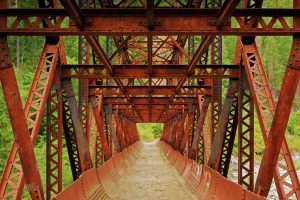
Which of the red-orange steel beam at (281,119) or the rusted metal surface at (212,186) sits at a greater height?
the red-orange steel beam at (281,119)

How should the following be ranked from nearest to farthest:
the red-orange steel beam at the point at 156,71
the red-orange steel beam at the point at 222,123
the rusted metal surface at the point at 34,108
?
the rusted metal surface at the point at 34,108 → the red-orange steel beam at the point at 222,123 → the red-orange steel beam at the point at 156,71

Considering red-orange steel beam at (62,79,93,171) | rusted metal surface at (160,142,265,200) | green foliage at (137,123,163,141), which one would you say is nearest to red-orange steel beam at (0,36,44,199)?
rusted metal surface at (160,142,265,200)

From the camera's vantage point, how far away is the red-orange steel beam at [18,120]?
26.5ft

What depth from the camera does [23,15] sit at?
27.7ft

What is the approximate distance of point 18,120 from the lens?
8297 mm

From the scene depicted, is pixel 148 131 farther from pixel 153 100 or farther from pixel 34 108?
pixel 34 108

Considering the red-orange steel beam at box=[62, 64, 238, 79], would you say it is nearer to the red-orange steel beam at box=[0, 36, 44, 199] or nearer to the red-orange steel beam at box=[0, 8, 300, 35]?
the red-orange steel beam at box=[0, 8, 300, 35]

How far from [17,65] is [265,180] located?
58778 millimetres

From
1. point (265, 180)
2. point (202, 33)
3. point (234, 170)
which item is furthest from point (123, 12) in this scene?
point (234, 170)

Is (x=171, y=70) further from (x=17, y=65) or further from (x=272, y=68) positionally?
(x=272, y=68)

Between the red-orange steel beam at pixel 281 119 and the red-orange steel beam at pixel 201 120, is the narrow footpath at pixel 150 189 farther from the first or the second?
the red-orange steel beam at pixel 281 119

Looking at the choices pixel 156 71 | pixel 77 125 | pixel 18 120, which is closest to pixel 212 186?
pixel 77 125

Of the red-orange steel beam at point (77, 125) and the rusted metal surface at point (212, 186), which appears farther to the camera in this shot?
the red-orange steel beam at point (77, 125)

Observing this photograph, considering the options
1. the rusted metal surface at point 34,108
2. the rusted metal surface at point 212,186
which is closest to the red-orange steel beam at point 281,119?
the rusted metal surface at point 212,186
